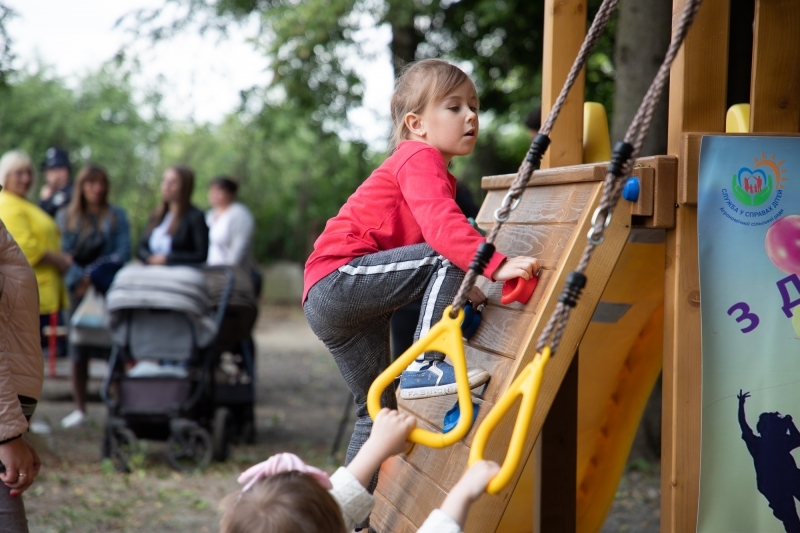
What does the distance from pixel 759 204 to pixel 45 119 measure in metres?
16.1

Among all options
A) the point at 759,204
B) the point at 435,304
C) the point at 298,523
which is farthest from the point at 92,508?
the point at 759,204

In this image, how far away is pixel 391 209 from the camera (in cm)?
283

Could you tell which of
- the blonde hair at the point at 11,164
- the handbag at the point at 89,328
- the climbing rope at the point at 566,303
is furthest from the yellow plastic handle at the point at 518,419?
the handbag at the point at 89,328

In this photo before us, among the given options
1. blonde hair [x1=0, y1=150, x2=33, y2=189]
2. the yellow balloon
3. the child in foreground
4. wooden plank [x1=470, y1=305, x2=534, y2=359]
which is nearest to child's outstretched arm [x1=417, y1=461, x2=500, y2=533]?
the child in foreground

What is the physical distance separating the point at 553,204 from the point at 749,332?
741 mm

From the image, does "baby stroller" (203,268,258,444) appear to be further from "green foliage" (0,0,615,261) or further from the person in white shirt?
"green foliage" (0,0,615,261)

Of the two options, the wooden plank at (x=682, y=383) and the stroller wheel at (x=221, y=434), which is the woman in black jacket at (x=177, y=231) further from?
the wooden plank at (x=682, y=383)

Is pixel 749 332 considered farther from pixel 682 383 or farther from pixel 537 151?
pixel 537 151

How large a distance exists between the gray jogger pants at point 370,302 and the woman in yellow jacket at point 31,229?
4017 mm

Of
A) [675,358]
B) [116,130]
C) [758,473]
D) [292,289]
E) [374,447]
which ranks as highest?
[116,130]

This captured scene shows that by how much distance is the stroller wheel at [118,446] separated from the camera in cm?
584

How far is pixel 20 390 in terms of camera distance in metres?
2.44

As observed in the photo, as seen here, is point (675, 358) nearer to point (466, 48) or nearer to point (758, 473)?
point (758, 473)

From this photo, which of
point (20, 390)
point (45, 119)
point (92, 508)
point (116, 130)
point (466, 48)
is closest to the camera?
point (20, 390)
